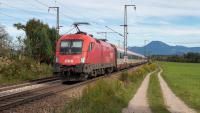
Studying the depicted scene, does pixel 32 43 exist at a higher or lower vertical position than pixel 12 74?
higher

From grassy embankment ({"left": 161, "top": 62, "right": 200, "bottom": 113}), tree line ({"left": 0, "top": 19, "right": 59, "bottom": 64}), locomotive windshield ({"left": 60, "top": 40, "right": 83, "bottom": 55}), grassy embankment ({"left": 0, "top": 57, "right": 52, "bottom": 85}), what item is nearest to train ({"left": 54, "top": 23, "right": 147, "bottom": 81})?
locomotive windshield ({"left": 60, "top": 40, "right": 83, "bottom": 55})

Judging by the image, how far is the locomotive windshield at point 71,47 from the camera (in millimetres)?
30297

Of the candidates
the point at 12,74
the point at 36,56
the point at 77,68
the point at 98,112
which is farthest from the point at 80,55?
the point at 36,56

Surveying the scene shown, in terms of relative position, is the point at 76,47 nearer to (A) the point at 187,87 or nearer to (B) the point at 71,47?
(B) the point at 71,47

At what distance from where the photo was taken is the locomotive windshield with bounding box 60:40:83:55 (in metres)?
30.3

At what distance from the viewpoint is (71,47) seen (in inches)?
1202

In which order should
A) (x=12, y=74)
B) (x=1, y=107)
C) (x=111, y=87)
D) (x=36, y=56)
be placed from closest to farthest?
(x=1, y=107) < (x=111, y=87) < (x=12, y=74) < (x=36, y=56)

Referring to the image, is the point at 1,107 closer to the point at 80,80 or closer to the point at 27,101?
the point at 27,101

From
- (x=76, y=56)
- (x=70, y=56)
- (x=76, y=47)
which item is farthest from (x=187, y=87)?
(x=70, y=56)

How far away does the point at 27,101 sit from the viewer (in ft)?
60.7

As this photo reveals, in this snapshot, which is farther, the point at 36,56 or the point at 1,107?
the point at 36,56

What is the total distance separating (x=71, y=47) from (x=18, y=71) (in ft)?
20.5

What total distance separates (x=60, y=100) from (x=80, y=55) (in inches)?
426

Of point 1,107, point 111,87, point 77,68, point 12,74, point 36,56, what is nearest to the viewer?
point 1,107
